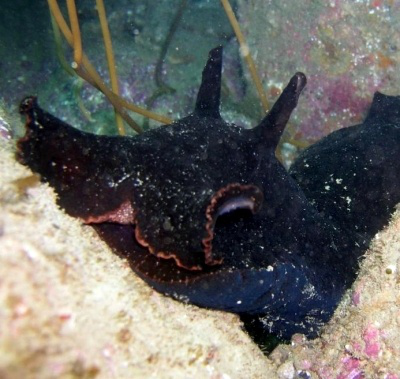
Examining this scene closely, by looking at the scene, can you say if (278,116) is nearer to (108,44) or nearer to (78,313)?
(78,313)

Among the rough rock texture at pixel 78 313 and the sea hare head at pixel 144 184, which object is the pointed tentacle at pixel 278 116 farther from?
the rough rock texture at pixel 78 313

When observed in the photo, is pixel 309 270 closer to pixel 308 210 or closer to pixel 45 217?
pixel 308 210

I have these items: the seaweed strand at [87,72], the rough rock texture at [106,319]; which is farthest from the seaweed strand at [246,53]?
the rough rock texture at [106,319]

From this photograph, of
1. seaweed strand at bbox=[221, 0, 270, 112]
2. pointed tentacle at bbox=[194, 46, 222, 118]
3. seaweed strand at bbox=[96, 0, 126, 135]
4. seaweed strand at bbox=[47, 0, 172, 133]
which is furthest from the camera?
seaweed strand at bbox=[221, 0, 270, 112]

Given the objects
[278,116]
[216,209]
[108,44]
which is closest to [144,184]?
[216,209]

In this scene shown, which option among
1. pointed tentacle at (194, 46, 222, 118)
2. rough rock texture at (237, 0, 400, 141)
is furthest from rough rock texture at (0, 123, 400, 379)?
rough rock texture at (237, 0, 400, 141)

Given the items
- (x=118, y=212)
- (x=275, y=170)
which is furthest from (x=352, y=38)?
(x=118, y=212)

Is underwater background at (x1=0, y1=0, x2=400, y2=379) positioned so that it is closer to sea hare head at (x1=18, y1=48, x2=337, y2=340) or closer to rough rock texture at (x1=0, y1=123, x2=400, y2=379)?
rough rock texture at (x1=0, y1=123, x2=400, y2=379)
